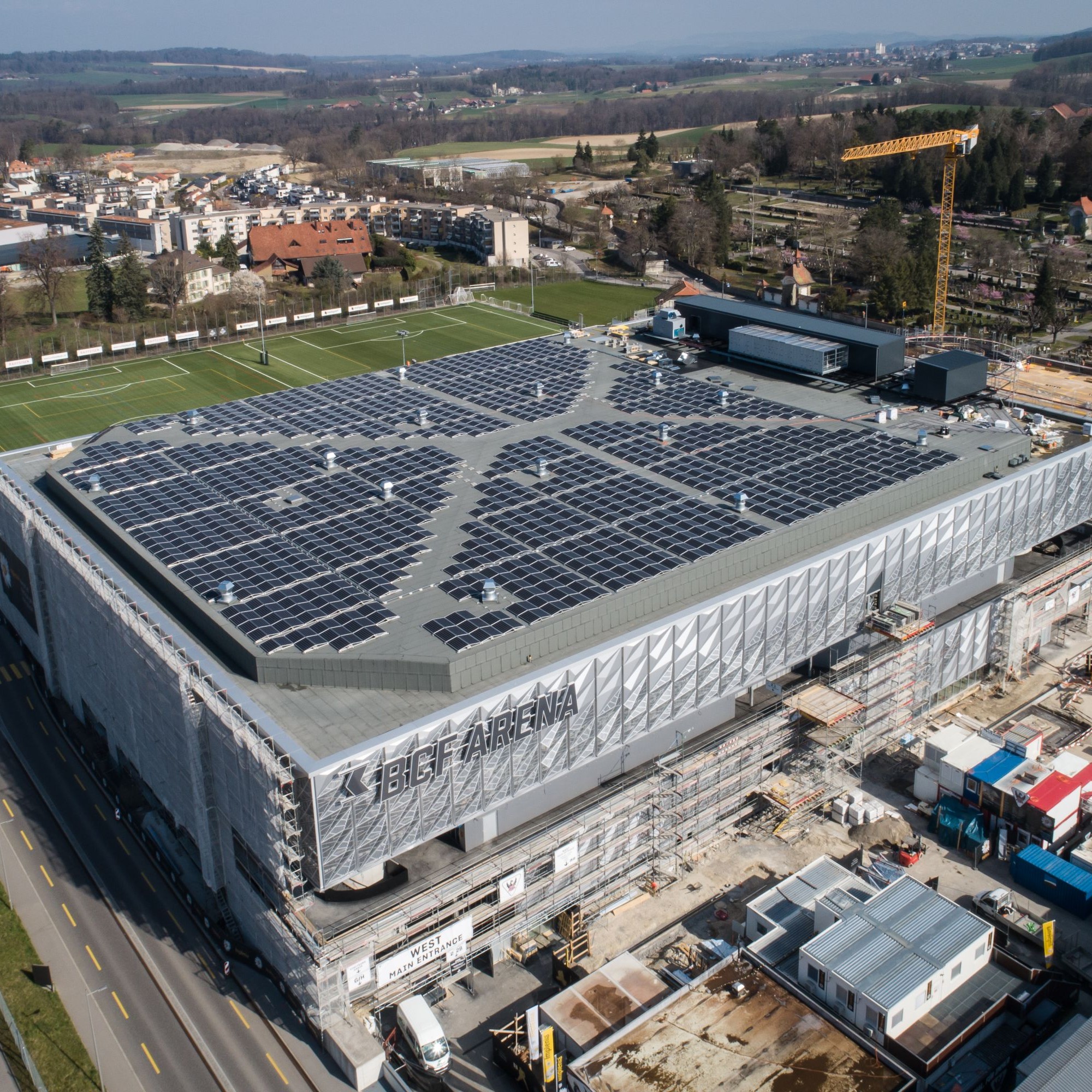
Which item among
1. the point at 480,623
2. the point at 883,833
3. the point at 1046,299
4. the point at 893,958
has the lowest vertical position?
the point at 883,833

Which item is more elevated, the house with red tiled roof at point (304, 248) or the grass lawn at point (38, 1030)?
the house with red tiled roof at point (304, 248)

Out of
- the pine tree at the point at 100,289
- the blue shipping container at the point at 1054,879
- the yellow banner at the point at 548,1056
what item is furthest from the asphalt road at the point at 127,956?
the pine tree at the point at 100,289

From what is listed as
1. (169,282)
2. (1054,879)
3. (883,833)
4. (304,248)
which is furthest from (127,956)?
(304,248)

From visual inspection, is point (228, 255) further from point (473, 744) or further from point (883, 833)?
point (883, 833)

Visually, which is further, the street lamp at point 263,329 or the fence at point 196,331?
the street lamp at point 263,329

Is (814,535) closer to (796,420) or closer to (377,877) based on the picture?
(796,420)

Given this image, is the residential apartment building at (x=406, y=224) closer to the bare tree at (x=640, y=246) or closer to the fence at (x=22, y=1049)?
the bare tree at (x=640, y=246)
